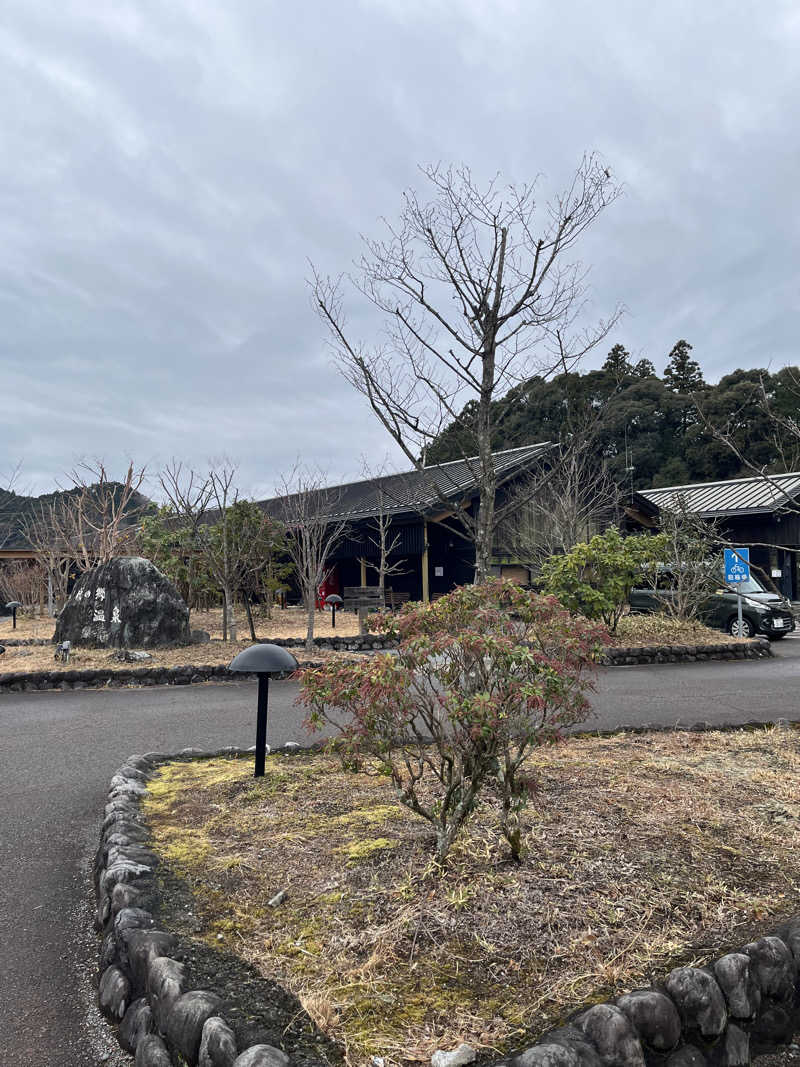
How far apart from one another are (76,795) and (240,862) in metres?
2.24

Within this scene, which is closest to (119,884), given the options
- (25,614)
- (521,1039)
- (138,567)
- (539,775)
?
(521,1039)

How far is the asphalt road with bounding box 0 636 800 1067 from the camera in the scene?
2604mm

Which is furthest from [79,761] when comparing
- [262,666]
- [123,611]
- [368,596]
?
[368,596]

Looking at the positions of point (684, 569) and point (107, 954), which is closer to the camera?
point (107, 954)

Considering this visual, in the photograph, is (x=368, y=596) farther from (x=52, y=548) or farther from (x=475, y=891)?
(x=475, y=891)

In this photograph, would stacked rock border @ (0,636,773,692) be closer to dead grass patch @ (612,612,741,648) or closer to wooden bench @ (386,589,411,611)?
dead grass patch @ (612,612,741,648)

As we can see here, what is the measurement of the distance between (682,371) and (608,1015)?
122 feet

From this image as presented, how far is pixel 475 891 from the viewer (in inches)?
120

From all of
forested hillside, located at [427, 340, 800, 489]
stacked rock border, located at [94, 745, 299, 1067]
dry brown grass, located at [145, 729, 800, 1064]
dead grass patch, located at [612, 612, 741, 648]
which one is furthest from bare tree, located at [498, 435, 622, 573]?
stacked rock border, located at [94, 745, 299, 1067]

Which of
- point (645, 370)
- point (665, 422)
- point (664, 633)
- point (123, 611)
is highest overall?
point (645, 370)

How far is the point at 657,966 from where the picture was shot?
2.54 m

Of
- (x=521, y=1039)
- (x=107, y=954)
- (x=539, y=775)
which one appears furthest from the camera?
(x=539, y=775)

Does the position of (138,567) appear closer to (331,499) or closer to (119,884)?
(119,884)

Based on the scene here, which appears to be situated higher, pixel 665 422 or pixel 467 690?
pixel 665 422
